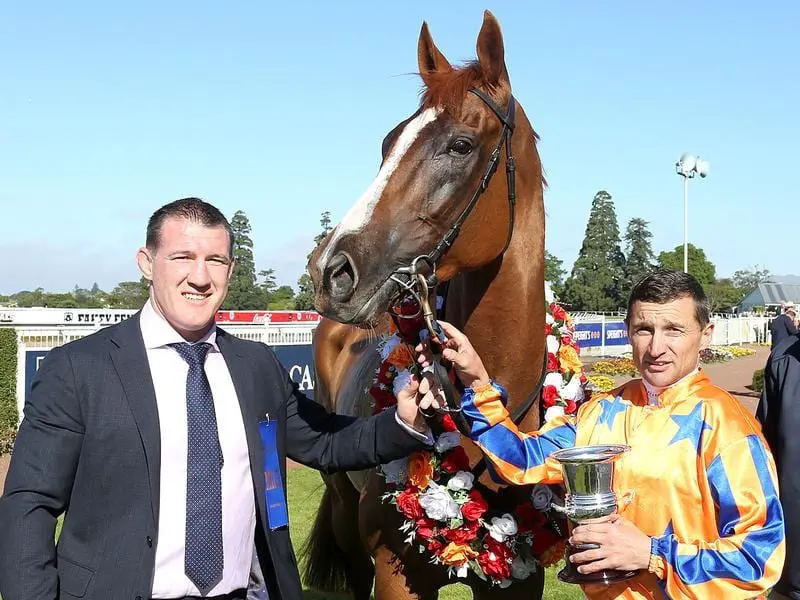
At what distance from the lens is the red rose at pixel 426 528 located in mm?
2674

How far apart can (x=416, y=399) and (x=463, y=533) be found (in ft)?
1.67

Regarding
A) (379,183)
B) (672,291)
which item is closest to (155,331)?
(379,183)

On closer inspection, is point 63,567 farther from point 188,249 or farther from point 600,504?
point 600,504

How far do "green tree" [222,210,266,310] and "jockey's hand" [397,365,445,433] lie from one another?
52567 millimetres

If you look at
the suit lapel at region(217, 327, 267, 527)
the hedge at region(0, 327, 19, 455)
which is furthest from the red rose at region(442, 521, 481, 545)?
the hedge at region(0, 327, 19, 455)

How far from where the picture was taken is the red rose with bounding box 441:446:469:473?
2.72 meters

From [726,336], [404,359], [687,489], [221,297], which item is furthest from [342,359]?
[726,336]

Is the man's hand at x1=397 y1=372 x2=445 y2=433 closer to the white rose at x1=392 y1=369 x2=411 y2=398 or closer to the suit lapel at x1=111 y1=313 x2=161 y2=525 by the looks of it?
the white rose at x1=392 y1=369 x2=411 y2=398

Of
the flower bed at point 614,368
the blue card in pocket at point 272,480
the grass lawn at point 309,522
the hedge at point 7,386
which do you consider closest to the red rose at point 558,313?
the blue card in pocket at point 272,480

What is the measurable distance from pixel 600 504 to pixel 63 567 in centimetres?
136

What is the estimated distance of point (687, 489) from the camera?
1941 millimetres

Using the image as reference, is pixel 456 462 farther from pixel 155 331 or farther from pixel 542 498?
pixel 155 331

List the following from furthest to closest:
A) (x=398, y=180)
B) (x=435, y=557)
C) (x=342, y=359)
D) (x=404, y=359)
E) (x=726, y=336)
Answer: (x=726, y=336), (x=342, y=359), (x=404, y=359), (x=435, y=557), (x=398, y=180)

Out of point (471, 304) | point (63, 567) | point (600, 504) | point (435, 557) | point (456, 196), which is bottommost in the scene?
point (435, 557)
